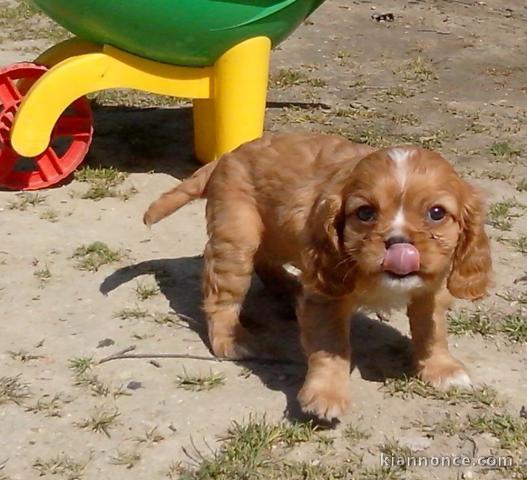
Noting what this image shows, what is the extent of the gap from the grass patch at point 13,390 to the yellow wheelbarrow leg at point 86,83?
201cm

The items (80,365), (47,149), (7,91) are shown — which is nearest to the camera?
(80,365)

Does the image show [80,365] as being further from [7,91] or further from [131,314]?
[7,91]

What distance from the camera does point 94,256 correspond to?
16.1 ft

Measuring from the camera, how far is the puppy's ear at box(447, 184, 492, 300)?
10.7 ft

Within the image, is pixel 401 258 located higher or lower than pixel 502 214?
higher

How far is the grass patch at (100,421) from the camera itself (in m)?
3.47

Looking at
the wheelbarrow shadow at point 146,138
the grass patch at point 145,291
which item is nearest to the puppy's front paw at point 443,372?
the grass patch at point 145,291

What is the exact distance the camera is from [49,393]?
3.71 m

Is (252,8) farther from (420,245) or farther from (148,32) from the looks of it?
(420,245)

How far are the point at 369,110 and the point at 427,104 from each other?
0.47 meters

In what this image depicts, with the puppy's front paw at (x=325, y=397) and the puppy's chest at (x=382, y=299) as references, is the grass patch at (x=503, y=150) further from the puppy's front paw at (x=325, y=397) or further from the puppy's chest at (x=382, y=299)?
the puppy's front paw at (x=325, y=397)

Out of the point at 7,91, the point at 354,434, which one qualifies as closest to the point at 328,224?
A: the point at 354,434

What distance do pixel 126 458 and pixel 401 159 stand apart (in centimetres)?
128

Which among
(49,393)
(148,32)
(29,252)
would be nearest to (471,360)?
(49,393)
